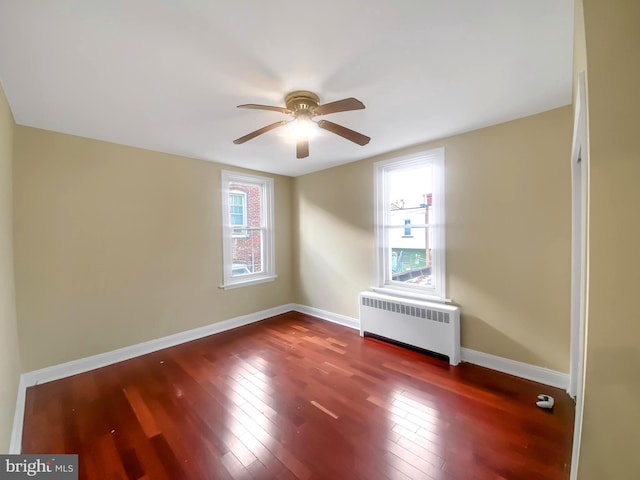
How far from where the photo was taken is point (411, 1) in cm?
117

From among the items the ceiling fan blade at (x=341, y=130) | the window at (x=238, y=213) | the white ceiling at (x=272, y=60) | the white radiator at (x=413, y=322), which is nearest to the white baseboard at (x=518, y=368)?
the white radiator at (x=413, y=322)

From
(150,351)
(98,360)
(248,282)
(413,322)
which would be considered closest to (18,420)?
(98,360)

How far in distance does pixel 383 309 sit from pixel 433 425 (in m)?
1.48

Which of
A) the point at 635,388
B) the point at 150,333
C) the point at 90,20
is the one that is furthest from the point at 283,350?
the point at 90,20

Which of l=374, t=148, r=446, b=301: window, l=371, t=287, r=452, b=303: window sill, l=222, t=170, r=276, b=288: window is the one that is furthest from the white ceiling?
l=371, t=287, r=452, b=303: window sill

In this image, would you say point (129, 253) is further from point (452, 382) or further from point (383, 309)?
point (452, 382)

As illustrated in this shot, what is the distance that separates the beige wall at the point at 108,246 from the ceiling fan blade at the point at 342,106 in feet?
7.79

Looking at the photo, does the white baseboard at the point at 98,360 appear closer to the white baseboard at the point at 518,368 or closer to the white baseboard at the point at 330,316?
the white baseboard at the point at 330,316

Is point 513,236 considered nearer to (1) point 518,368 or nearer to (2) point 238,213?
(1) point 518,368

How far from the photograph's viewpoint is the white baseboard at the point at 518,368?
2.27m

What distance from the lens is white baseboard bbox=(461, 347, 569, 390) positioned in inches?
89.3

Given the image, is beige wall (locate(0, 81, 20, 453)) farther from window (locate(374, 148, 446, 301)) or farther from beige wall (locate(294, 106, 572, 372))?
beige wall (locate(294, 106, 572, 372))

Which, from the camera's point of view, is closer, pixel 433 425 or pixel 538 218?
pixel 433 425

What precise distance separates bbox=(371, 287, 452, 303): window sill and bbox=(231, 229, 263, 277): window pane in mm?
1932
